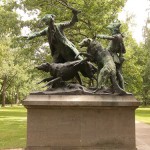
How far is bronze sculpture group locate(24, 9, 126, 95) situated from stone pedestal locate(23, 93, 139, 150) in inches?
16.6

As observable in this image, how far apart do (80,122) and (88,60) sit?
5.27 ft

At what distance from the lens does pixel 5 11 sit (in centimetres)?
2589

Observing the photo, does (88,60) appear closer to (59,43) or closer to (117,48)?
(117,48)

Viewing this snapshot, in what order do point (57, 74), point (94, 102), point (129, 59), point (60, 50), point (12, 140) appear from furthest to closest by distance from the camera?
point (129, 59) < point (12, 140) < point (60, 50) < point (57, 74) < point (94, 102)

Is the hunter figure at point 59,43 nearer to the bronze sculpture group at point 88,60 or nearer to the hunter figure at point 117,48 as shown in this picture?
the bronze sculpture group at point 88,60

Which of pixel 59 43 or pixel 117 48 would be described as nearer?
pixel 117 48

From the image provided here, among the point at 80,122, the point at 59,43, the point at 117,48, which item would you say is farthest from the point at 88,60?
the point at 80,122

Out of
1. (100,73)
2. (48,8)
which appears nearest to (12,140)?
(100,73)

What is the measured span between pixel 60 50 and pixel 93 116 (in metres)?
2.14

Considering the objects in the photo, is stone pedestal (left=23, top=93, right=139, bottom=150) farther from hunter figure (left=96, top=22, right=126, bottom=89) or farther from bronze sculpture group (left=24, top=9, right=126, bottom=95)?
hunter figure (left=96, top=22, right=126, bottom=89)

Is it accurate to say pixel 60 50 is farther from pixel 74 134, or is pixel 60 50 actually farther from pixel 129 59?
pixel 129 59

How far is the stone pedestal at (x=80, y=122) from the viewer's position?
770 centimetres

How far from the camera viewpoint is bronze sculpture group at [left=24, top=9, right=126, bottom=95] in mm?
8055

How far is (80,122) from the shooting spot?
7.79m
